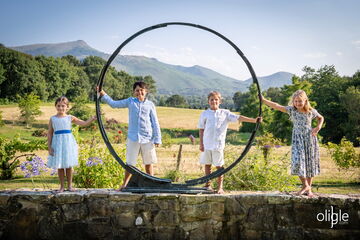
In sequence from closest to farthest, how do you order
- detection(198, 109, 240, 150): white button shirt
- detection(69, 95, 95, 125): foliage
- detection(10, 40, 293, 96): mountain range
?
detection(198, 109, 240, 150): white button shirt < detection(10, 40, 293, 96): mountain range < detection(69, 95, 95, 125): foliage

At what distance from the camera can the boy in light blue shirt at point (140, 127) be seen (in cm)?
510

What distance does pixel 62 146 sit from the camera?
16.3 feet

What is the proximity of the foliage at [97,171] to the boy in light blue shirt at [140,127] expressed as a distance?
1780mm

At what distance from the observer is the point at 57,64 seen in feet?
170

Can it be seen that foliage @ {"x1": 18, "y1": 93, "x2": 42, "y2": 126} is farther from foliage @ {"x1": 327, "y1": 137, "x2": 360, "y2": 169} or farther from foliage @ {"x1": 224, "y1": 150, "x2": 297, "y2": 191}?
foliage @ {"x1": 224, "y1": 150, "x2": 297, "y2": 191}

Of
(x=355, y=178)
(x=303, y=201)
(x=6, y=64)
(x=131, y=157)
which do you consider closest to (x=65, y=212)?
(x=131, y=157)

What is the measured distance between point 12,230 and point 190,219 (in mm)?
2588

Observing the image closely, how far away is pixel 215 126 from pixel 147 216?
5.47 feet

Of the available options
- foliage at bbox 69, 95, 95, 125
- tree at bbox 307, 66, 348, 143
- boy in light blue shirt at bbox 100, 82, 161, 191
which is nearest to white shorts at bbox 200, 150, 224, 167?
boy in light blue shirt at bbox 100, 82, 161, 191

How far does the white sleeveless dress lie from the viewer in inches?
194

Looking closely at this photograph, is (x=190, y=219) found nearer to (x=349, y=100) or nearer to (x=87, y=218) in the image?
(x=87, y=218)

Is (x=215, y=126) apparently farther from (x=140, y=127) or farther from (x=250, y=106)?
(x=250, y=106)

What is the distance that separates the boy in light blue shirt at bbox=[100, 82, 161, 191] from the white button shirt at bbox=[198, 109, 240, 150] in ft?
2.40

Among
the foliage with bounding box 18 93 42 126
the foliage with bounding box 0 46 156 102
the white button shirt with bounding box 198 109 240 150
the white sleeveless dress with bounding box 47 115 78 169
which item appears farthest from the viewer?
the foliage with bounding box 0 46 156 102
